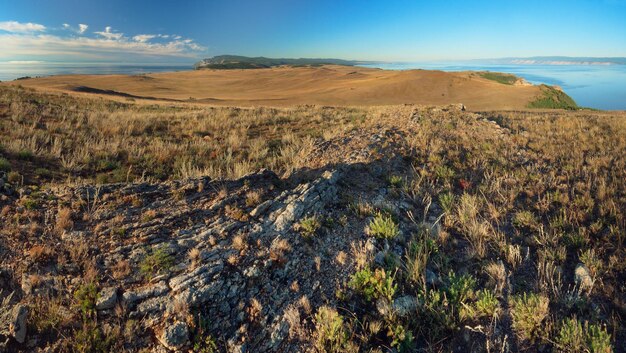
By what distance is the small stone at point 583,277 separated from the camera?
4.05 metres

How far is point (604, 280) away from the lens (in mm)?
4270

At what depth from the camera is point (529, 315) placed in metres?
3.47

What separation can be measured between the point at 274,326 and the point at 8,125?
1199cm

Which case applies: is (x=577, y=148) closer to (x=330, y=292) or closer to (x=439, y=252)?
(x=439, y=252)

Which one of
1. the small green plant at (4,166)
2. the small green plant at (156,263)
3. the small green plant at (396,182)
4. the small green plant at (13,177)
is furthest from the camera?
the small green plant at (396,182)

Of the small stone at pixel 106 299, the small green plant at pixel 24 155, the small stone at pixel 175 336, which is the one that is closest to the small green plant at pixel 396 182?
the small stone at pixel 175 336

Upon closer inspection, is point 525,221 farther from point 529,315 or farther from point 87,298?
point 87,298

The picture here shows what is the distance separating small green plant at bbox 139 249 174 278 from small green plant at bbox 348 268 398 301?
2153mm

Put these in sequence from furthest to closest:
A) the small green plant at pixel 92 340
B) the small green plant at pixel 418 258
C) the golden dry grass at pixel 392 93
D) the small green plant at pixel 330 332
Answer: the golden dry grass at pixel 392 93, the small green plant at pixel 418 258, the small green plant at pixel 330 332, the small green plant at pixel 92 340

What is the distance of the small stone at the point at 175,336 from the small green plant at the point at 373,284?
183 centimetres

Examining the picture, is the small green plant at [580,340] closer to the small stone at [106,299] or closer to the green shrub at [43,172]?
the small stone at [106,299]

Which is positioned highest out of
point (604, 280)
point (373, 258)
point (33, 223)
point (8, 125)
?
→ point (8, 125)

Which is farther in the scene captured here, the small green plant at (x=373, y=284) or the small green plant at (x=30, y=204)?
the small green plant at (x=30, y=204)

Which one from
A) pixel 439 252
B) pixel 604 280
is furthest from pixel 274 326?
pixel 604 280
